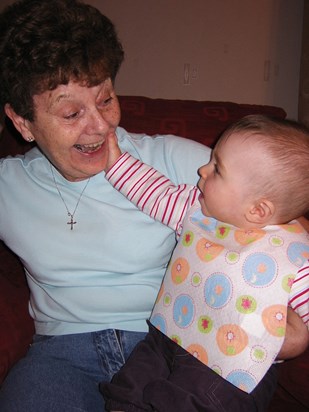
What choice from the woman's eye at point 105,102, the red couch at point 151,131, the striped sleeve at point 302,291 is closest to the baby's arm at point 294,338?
the striped sleeve at point 302,291

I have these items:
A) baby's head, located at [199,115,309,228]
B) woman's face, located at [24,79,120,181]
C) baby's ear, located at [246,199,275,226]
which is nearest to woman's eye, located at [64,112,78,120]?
woman's face, located at [24,79,120,181]

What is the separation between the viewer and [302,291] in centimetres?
96

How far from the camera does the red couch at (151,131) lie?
1310 mm

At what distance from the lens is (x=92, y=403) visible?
110cm

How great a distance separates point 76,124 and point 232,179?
1.47ft

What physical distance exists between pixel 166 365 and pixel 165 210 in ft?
1.40

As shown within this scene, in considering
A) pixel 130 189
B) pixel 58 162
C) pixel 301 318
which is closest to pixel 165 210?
pixel 130 189

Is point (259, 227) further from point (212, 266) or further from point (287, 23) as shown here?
point (287, 23)

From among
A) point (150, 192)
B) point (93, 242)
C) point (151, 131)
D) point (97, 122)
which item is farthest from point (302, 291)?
point (151, 131)

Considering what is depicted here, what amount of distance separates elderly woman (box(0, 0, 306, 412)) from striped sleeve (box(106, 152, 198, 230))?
0.05m

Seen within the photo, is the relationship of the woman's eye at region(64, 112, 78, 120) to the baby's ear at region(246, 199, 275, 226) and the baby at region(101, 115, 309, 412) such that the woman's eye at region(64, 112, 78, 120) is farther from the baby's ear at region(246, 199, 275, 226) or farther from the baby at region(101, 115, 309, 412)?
the baby's ear at region(246, 199, 275, 226)

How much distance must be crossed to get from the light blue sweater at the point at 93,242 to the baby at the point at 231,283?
4.0 inches

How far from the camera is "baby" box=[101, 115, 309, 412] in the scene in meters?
0.95

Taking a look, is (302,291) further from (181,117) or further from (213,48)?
(213,48)
